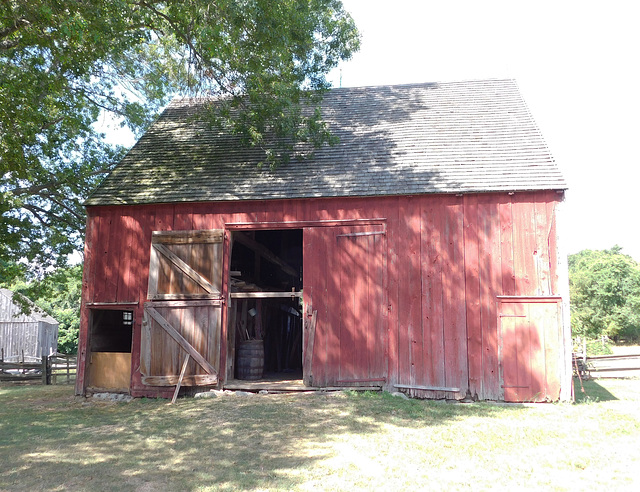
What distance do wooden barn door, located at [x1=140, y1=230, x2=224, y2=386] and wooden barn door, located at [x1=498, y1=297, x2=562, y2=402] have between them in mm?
5840

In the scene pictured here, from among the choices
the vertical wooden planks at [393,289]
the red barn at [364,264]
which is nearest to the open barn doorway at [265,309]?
the red barn at [364,264]

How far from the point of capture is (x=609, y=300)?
46.1 metres

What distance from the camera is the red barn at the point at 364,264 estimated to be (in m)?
10.5

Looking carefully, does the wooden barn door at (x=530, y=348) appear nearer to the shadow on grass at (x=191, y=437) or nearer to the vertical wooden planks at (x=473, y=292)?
the vertical wooden planks at (x=473, y=292)

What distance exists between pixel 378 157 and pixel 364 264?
2812 millimetres

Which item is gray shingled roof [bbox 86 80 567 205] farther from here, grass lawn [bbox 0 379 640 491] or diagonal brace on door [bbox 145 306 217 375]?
grass lawn [bbox 0 379 640 491]

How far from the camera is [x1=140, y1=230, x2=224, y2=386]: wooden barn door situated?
1110cm

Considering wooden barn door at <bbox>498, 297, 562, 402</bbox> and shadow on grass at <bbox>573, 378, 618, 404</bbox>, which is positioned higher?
wooden barn door at <bbox>498, 297, 562, 402</bbox>

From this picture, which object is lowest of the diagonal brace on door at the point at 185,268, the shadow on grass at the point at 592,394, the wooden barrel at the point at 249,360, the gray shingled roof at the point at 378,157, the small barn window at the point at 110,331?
the shadow on grass at the point at 592,394

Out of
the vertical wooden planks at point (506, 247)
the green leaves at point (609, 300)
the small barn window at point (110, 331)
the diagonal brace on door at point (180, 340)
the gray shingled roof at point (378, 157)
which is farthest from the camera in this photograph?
the green leaves at point (609, 300)

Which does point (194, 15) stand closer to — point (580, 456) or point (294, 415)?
point (294, 415)

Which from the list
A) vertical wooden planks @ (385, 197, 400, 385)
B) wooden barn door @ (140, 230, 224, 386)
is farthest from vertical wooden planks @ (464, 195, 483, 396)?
wooden barn door @ (140, 230, 224, 386)

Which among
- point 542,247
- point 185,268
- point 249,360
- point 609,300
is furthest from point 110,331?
point 609,300

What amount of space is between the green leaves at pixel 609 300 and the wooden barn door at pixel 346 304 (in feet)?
122
